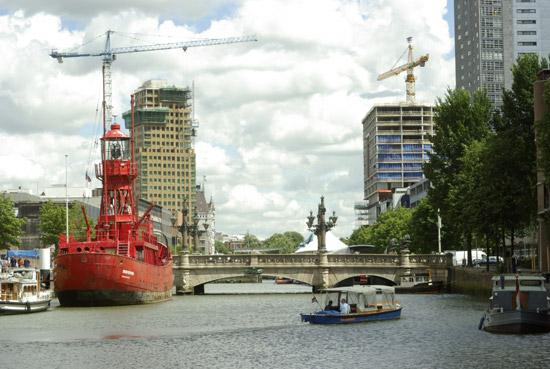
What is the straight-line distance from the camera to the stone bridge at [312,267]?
13450 cm

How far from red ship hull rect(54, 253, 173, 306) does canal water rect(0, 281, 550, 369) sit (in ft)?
17.5

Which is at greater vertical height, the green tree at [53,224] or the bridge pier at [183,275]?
the green tree at [53,224]

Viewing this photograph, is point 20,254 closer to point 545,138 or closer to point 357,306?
point 357,306

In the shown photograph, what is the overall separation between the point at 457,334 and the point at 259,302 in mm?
52305

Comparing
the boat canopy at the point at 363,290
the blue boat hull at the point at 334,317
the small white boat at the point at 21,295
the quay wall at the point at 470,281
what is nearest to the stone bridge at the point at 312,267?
the quay wall at the point at 470,281

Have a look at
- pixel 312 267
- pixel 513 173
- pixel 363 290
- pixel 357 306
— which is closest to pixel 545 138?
pixel 363 290

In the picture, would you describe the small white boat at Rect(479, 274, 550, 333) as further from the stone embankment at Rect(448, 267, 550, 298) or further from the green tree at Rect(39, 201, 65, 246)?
the green tree at Rect(39, 201, 65, 246)

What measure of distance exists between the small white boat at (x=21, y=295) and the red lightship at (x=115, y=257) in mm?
3894

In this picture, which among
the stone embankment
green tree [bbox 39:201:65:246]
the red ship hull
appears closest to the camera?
the red ship hull

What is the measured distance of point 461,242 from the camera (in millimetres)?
167000

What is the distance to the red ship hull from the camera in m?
97.9

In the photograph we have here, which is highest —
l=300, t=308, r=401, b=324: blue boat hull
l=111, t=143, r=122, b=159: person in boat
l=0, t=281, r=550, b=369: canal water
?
l=111, t=143, r=122, b=159: person in boat

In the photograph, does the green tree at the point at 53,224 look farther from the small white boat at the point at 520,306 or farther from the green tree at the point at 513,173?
the small white boat at the point at 520,306

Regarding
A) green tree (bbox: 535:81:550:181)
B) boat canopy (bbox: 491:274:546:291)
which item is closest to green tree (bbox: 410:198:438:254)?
green tree (bbox: 535:81:550:181)
